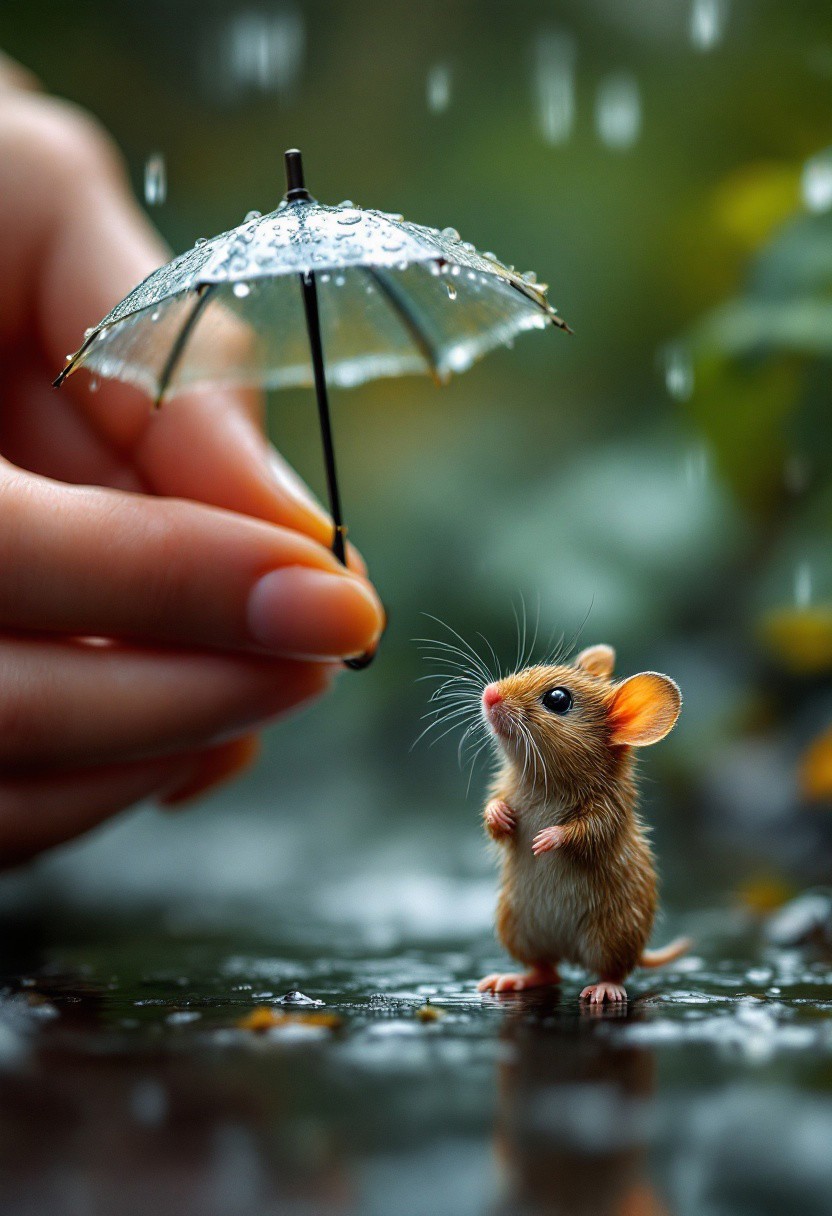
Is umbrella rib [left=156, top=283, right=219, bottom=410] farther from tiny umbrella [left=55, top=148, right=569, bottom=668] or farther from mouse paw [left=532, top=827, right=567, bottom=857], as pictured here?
mouse paw [left=532, top=827, right=567, bottom=857]

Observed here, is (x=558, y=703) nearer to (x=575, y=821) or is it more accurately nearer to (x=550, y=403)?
(x=575, y=821)

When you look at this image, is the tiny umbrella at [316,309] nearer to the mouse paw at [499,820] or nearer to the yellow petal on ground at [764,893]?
the mouse paw at [499,820]

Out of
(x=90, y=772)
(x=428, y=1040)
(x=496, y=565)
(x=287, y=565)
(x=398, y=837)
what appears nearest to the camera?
(x=428, y=1040)

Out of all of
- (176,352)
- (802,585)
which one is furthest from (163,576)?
(802,585)

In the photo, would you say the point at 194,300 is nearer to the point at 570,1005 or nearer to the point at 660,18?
the point at 570,1005

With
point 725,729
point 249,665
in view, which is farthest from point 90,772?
point 725,729
